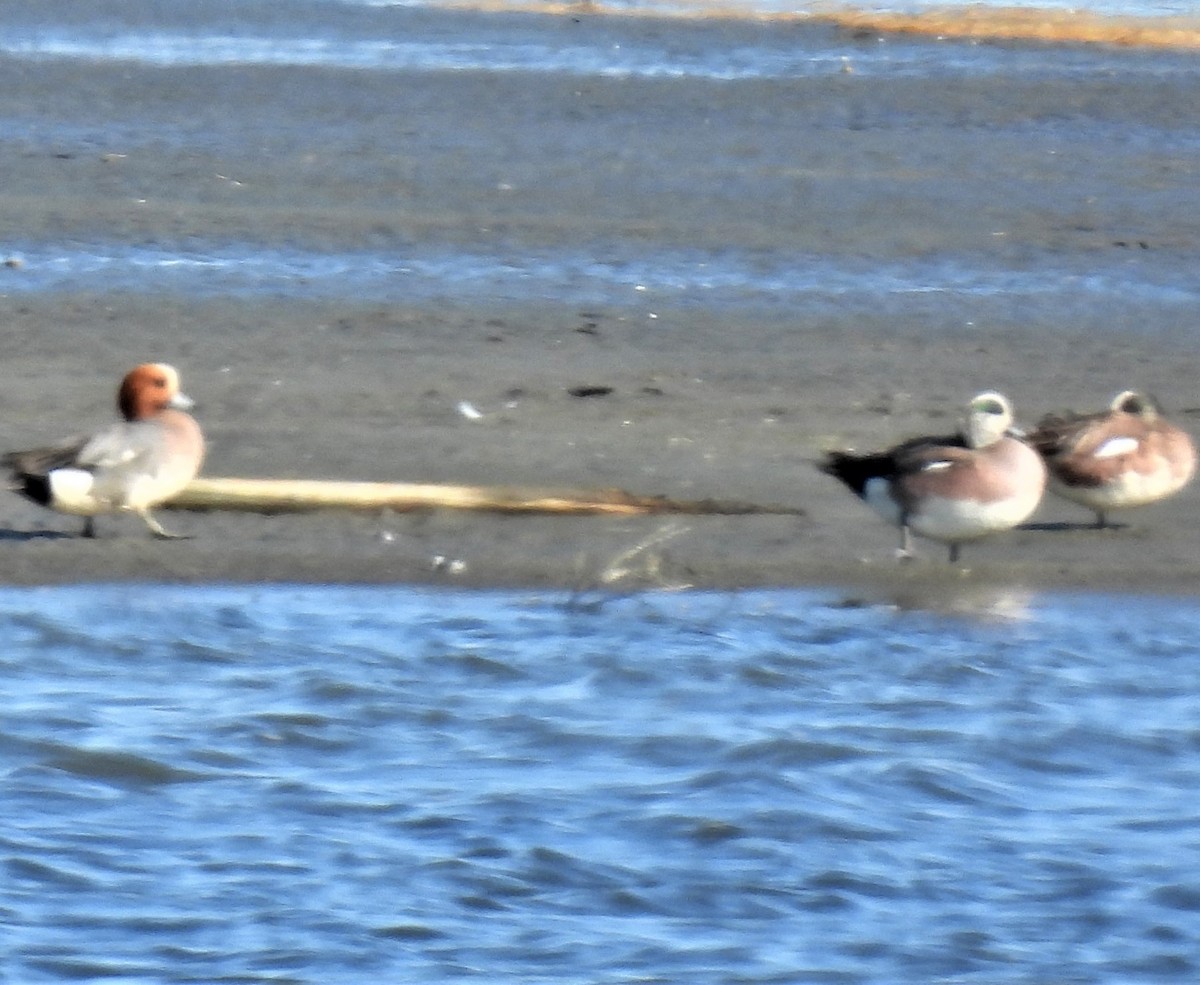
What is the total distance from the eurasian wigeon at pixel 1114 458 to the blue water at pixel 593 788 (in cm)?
55

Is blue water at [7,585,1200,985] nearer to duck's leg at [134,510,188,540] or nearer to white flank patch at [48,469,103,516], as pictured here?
white flank patch at [48,469,103,516]

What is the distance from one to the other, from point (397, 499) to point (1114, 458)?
2.47 m

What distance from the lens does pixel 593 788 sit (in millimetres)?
6832

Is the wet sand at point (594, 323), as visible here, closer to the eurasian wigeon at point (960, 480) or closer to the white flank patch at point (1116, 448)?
the eurasian wigeon at point (960, 480)

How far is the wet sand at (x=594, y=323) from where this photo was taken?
914cm

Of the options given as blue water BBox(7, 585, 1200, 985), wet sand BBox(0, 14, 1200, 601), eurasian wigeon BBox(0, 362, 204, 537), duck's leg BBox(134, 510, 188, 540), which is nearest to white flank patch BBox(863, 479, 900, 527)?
wet sand BBox(0, 14, 1200, 601)

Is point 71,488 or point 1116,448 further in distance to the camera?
point 1116,448

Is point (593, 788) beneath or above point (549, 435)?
beneath

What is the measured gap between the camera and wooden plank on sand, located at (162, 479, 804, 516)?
9.20 metres

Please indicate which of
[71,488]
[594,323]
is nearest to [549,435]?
[594,323]

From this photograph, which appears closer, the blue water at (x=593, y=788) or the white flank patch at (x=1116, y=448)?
the blue water at (x=593, y=788)

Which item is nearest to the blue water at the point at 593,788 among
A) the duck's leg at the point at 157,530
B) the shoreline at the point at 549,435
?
the shoreline at the point at 549,435

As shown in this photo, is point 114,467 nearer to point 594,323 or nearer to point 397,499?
point 397,499

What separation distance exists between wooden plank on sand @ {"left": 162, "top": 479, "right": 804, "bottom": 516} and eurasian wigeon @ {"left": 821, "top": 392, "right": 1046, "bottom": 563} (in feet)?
2.76
